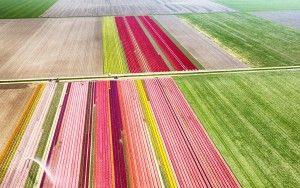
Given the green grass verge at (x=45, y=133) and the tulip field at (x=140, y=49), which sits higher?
the green grass verge at (x=45, y=133)

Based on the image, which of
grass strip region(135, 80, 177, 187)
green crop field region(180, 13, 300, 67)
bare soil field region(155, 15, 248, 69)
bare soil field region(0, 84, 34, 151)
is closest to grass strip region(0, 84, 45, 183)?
bare soil field region(0, 84, 34, 151)

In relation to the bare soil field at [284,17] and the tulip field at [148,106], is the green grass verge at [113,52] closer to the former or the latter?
the tulip field at [148,106]

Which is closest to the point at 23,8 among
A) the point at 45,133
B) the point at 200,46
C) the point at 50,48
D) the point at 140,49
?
the point at 50,48

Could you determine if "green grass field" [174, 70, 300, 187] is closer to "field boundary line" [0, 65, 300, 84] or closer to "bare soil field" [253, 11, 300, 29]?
"field boundary line" [0, 65, 300, 84]

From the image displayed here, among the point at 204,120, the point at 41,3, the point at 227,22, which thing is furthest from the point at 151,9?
the point at 204,120

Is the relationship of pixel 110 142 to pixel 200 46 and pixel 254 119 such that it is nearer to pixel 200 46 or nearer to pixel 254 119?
pixel 254 119

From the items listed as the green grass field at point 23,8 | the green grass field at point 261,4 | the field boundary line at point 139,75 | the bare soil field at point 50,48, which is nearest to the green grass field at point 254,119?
the field boundary line at point 139,75

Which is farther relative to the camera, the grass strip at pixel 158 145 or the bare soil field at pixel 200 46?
the bare soil field at pixel 200 46
